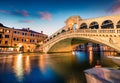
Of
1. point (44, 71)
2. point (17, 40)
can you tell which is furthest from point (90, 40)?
point (17, 40)

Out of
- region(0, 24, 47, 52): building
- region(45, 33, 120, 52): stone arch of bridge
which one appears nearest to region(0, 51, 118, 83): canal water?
region(45, 33, 120, 52): stone arch of bridge

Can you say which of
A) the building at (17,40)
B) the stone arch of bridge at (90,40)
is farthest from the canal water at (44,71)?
the building at (17,40)

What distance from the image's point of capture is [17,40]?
4103 centimetres

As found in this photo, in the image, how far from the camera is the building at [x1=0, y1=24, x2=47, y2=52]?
1470 inches

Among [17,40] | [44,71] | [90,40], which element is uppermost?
[17,40]

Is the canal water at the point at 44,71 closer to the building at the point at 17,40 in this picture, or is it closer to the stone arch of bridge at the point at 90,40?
the stone arch of bridge at the point at 90,40

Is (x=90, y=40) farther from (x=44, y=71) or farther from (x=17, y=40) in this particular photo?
(x=17, y=40)

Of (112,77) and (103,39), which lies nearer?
(112,77)

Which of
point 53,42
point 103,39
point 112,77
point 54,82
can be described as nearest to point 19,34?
point 53,42

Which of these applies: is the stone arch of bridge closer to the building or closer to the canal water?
the canal water

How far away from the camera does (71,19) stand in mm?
29766

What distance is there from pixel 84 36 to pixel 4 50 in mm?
27522

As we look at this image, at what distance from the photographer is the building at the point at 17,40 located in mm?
37344

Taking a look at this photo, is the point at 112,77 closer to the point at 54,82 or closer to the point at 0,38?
the point at 54,82
